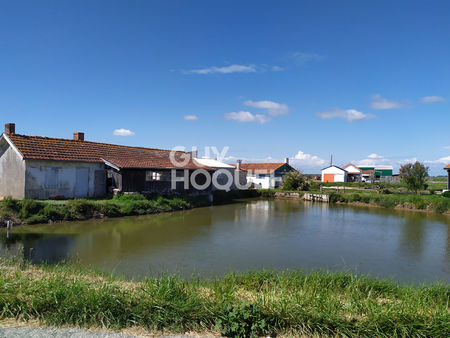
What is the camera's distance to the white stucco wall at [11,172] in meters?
17.0

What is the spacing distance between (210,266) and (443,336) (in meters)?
A: 6.24

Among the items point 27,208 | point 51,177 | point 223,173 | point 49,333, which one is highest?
point 223,173

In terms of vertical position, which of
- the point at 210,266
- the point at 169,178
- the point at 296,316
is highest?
the point at 169,178

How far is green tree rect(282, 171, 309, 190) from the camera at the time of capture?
35.9 meters

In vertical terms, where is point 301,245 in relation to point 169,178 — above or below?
below

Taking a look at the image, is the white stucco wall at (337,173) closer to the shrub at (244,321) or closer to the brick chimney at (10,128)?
the brick chimney at (10,128)

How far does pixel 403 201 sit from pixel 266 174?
1638 centimetres

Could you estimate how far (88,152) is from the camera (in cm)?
2086

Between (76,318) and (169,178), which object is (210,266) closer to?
(76,318)

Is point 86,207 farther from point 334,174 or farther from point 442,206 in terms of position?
point 334,174

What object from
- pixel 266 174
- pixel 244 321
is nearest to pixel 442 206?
pixel 266 174

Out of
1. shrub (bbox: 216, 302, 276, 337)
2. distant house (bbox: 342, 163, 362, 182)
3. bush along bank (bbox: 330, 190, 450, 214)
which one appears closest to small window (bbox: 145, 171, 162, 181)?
bush along bank (bbox: 330, 190, 450, 214)

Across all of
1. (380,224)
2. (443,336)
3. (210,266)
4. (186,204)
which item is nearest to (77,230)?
(210,266)

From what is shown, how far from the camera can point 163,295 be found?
5039 mm
